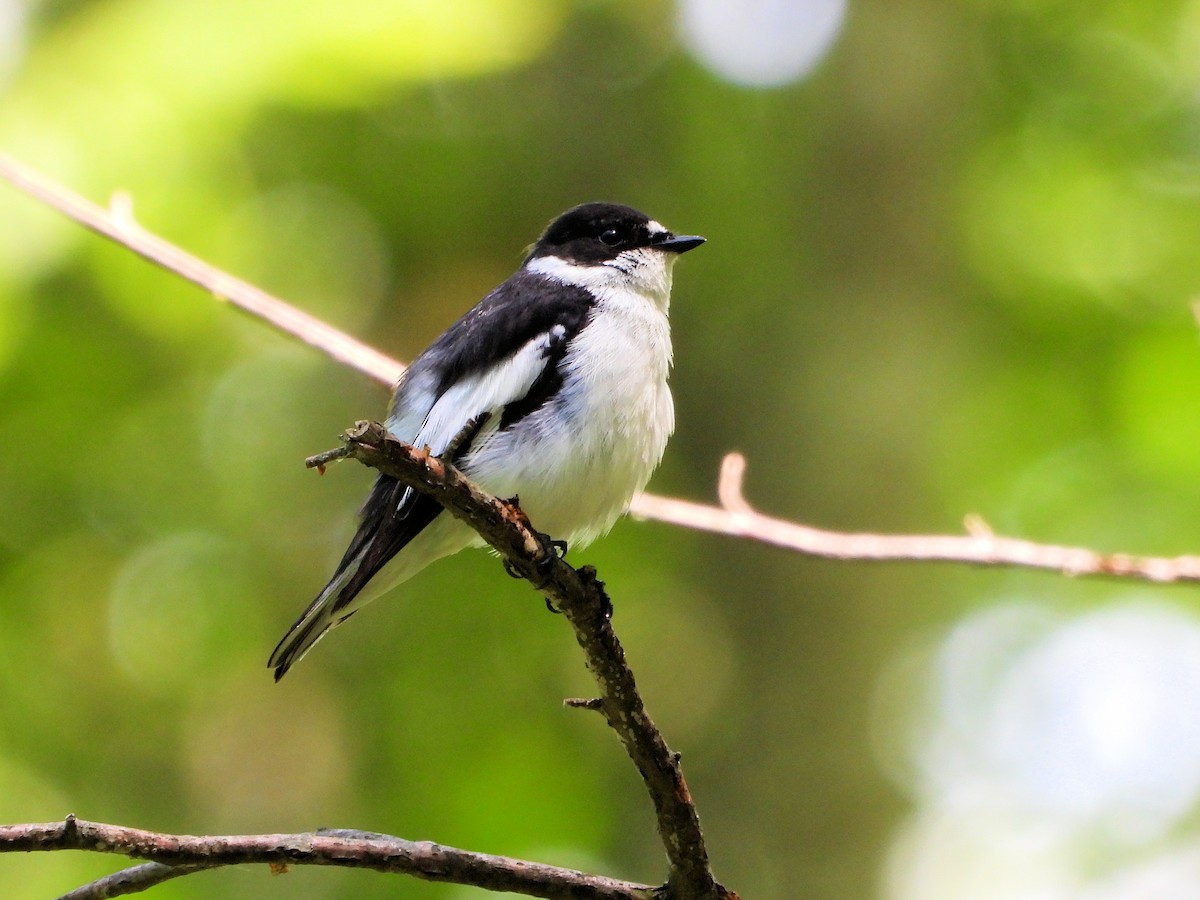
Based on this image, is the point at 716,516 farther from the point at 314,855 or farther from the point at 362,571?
the point at 314,855

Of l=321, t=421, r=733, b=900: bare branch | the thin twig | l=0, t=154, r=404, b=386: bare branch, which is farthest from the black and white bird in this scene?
the thin twig

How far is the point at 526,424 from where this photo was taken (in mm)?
3490

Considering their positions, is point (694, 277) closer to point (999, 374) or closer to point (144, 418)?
point (999, 374)

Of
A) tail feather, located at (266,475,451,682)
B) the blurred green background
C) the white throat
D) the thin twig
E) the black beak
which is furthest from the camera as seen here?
the blurred green background

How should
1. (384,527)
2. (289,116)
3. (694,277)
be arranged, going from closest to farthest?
(384,527) < (289,116) < (694,277)

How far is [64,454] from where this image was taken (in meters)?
6.14

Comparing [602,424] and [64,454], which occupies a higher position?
[64,454]

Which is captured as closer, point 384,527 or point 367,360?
point 384,527

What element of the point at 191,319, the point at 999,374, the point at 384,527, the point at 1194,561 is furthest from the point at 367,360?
the point at 999,374

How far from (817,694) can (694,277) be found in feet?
8.71

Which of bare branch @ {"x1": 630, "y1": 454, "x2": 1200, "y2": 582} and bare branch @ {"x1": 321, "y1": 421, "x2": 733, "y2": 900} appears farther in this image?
bare branch @ {"x1": 630, "y1": 454, "x2": 1200, "y2": 582}

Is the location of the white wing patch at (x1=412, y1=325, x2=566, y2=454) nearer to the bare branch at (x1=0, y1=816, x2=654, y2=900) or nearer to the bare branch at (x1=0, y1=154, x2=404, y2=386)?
the bare branch at (x1=0, y1=154, x2=404, y2=386)

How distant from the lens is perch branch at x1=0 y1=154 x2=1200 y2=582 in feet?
9.94

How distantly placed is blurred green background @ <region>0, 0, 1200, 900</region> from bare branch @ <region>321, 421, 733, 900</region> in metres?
3.01
